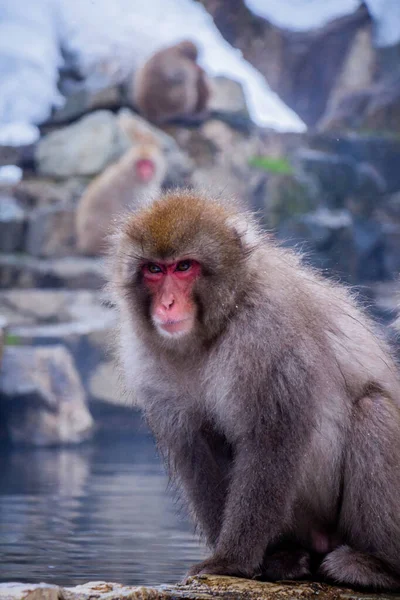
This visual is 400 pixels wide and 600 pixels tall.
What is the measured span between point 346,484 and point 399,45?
1850 cm

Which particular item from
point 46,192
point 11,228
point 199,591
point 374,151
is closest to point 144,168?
point 46,192

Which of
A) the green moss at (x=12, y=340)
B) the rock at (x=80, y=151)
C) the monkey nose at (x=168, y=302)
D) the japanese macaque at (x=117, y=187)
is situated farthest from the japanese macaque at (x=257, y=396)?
the rock at (x=80, y=151)

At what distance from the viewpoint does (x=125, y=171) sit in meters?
13.9

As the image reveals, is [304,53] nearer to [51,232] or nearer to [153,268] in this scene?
[51,232]

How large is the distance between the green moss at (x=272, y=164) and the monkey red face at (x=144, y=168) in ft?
10.2

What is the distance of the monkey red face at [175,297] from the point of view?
2857mm

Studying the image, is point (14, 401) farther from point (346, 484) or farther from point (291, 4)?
point (291, 4)

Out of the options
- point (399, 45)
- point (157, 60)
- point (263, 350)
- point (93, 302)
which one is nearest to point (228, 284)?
point (263, 350)

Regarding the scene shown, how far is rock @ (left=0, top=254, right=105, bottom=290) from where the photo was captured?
12.8 meters

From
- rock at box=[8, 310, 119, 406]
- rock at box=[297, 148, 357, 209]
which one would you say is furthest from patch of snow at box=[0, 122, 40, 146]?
rock at box=[8, 310, 119, 406]

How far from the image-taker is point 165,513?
5.54m

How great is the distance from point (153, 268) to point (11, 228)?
11.0m

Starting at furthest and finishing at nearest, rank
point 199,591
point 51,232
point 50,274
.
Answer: point 51,232 < point 50,274 < point 199,591

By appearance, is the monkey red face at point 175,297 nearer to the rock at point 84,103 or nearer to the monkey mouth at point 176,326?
the monkey mouth at point 176,326
